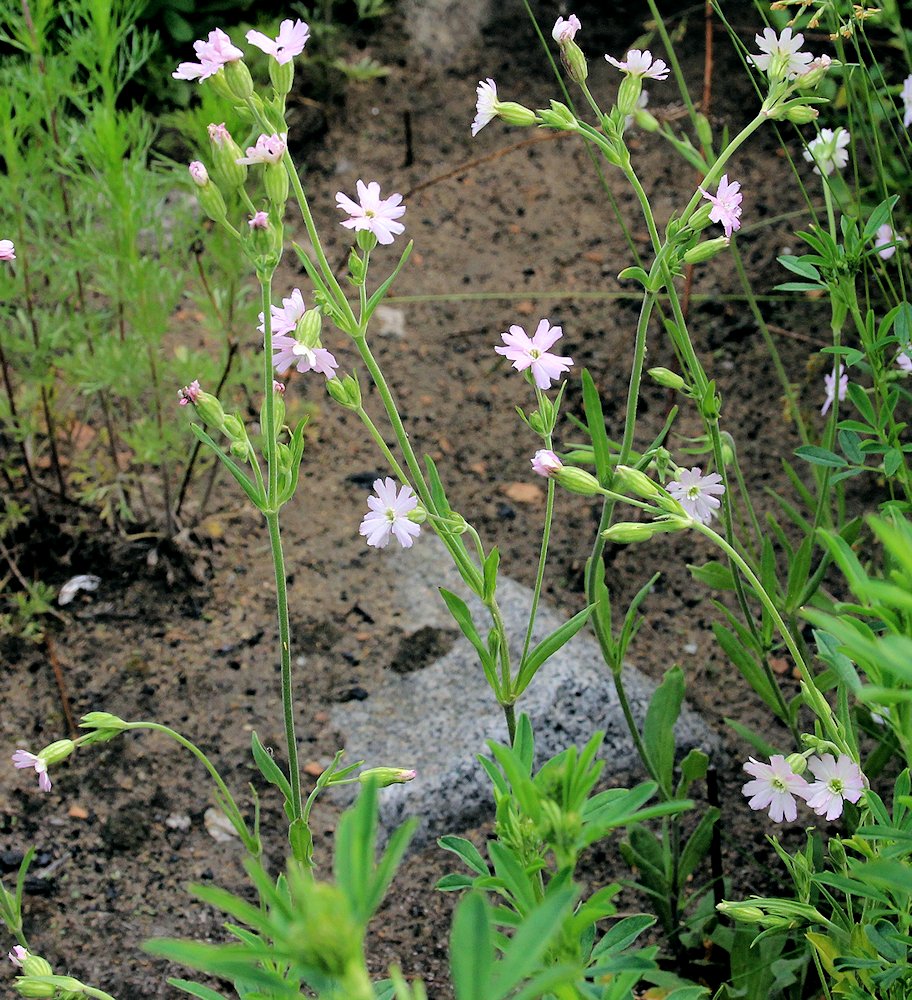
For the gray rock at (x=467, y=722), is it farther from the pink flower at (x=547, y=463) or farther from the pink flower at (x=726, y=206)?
the pink flower at (x=726, y=206)

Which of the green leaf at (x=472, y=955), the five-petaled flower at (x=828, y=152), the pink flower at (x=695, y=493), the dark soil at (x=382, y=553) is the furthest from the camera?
the dark soil at (x=382, y=553)

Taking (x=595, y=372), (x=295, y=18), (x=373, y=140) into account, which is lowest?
(x=595, y=372)

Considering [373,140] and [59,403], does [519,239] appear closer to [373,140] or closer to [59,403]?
[373,140]

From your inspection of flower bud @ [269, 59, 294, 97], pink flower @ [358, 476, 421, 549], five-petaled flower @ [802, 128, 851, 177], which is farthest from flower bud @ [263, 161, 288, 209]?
five-petaled flower @ [802, 128, 851, 177]

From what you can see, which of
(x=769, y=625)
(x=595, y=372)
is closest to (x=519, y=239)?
(x=595, y=372)

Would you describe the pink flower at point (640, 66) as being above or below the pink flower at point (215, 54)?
below

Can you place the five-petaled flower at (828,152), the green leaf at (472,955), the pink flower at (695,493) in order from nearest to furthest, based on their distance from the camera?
the green leaf at (472,955), the pink flower at (695,493), the five-petaled flower at (828,152)

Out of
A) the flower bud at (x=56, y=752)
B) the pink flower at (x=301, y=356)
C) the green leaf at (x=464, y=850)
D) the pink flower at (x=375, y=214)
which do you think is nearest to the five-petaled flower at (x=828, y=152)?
the pink flower at (x=375, y=214)
